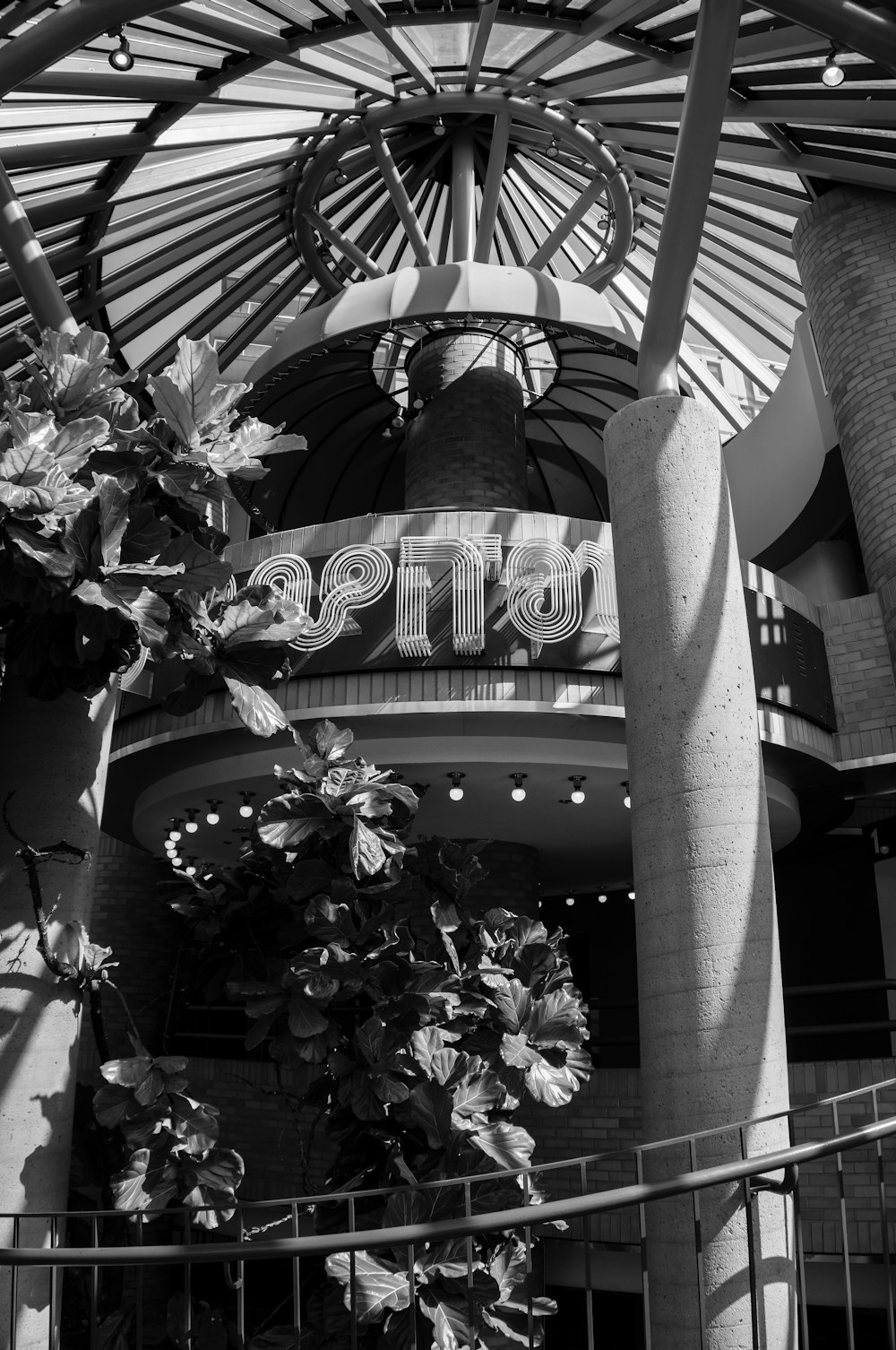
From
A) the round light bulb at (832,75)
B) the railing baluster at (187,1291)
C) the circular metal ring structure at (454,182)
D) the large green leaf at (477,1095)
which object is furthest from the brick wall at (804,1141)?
the circular metal ring structure at (454,182)

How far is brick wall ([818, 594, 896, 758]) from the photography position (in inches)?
415

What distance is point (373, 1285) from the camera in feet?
18.7

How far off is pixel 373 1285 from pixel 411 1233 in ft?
8.59

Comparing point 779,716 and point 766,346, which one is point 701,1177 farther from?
point 766,346

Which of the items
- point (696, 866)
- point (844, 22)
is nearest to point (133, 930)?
point (696, 866)

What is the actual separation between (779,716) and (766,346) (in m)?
12.5

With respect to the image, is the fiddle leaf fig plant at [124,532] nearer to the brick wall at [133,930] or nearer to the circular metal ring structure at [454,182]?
the circular metal ring structure at [454,182]

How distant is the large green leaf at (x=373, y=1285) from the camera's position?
18.5 feet

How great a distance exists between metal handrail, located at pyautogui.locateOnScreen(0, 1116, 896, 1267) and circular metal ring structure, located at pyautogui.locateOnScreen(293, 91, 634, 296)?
11264mm

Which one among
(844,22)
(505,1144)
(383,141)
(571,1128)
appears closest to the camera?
(505,1144)

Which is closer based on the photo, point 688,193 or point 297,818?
point 688,193

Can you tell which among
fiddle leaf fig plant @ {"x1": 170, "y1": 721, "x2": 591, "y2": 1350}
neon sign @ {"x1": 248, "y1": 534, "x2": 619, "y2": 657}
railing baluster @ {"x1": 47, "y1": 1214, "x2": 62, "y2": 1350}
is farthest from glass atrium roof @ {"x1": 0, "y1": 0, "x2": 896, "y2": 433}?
railing baluster @ {"x1": 47, "y1": 1214, "x2": 62, "y2": 1350}

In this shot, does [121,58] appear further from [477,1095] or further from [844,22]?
[477,1095]

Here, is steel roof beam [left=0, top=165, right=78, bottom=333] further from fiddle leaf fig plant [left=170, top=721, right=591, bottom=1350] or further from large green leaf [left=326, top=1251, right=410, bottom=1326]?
large green leaf [left=326, top=1251, right=410, bottom=1326]
